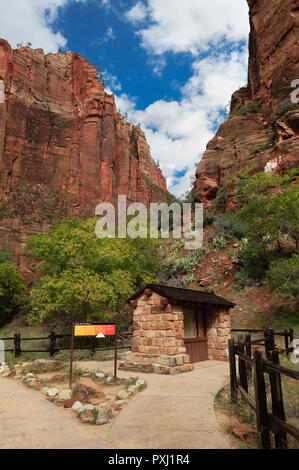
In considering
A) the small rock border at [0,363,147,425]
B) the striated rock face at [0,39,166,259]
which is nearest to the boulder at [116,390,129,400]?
the small rock border at [0,363,147,425]

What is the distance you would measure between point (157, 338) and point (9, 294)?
932 inches

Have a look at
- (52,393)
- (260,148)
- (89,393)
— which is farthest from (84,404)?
(260,148)

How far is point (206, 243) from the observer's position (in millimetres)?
30234

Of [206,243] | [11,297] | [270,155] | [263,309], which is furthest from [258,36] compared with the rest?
[11,297]

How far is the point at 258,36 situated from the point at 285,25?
539 cm

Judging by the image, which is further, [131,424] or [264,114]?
[264,114]

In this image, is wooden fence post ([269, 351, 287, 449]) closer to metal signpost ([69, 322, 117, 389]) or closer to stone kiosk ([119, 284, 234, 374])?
metal signpost ([69, 322, 117, 389])

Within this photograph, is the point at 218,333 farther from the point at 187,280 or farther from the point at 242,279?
the point at 187,280

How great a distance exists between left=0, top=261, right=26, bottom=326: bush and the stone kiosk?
21.8m

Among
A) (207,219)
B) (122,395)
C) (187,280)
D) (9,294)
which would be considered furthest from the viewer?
(207,219)

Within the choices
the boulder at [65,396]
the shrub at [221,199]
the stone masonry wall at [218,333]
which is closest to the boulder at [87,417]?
the boulder at [65,396]

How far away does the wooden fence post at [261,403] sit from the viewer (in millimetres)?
3779

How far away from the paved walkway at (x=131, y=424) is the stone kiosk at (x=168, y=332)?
8.86 ft

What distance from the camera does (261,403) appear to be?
402 cm
